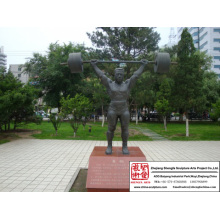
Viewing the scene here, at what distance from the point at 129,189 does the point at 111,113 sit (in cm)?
193

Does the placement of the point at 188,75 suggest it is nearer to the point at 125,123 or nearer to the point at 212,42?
the point at 125,123

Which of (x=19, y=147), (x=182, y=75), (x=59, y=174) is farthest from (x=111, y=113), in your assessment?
(x=182, y=75)

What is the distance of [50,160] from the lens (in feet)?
22.9

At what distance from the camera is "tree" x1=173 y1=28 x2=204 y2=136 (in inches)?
470

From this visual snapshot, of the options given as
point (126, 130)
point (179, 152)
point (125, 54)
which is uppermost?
point (125, 54)

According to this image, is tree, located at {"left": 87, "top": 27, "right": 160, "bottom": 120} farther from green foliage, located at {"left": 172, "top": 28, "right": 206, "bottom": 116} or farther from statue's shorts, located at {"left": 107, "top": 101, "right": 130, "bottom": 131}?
statue's shorts, located at {"left": 107, "top": 101, "right": 130, "bottom": 131}

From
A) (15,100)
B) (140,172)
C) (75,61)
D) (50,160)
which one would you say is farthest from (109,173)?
(15,100)

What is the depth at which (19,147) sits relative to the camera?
9.18 m

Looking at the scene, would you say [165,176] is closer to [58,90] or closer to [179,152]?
[179,152]

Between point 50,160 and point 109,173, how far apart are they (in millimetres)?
3600

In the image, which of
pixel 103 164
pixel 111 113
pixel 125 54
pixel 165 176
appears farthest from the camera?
pixel 125 54

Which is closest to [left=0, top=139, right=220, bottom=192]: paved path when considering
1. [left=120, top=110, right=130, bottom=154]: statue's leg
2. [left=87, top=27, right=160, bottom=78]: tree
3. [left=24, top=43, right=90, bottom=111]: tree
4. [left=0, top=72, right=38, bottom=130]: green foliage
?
[left=120, top=110, right=130, bottom=154]: statue's leg

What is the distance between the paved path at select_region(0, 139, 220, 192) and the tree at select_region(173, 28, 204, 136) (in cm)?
384

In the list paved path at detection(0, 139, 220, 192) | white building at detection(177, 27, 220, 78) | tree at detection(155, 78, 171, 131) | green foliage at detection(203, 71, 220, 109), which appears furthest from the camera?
white building at detection(177, 27, 220, 78)
